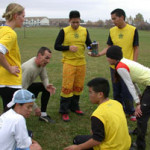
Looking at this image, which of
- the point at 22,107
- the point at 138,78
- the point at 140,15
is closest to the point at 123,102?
the point at 138,78

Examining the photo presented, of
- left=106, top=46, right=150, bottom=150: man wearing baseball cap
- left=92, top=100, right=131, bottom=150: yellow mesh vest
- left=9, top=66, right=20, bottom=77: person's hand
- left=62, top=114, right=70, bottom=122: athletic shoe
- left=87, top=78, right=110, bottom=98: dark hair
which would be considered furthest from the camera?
left=62, top=114, right=70, bottom=122: athletic shoe

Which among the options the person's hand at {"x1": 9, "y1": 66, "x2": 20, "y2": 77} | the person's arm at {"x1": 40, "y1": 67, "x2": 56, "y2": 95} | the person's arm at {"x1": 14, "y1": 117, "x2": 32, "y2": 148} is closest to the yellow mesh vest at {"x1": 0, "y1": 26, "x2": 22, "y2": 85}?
the person's hand at {"x1": 9, "y1": 66, "x2": 20, "y2": 77}

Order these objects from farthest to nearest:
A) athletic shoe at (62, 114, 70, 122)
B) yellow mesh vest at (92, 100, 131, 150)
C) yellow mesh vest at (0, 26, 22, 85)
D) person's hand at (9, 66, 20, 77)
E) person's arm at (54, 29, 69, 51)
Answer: athletic shoe at (62, 114, 70, 122) → person's arm at (54, 29, 69, 51) → person's hand at (9, 66, 20, 77) → yellow mesh vest at (0, 26, 22, 85) → yellow mesh vest at (92, 100, 131, 150)

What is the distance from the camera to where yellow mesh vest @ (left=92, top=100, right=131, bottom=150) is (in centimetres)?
262

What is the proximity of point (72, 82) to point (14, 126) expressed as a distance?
8.50 ft

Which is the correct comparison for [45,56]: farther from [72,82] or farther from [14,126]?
[14,126]

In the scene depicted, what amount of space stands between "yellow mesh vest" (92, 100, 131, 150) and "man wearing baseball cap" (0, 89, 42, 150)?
31.1 inches

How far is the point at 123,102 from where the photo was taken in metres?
5.16

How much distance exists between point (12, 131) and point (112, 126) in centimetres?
109

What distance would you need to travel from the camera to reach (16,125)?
2.41 m

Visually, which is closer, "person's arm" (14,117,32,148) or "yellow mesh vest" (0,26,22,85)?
"person's arm" (14,117,32,148)

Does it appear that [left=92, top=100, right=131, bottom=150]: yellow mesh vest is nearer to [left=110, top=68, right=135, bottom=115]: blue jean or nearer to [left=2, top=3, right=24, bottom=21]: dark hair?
[left=2, top=3, right=24, bottom=21]: dark hair

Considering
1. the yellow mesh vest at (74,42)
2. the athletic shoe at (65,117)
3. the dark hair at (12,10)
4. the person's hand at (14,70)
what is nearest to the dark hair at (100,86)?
the person's hand at (14,70)

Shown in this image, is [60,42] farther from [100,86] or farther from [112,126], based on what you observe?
[112,126]
